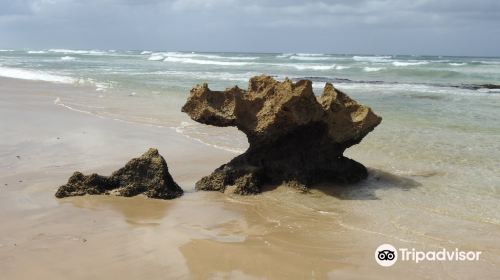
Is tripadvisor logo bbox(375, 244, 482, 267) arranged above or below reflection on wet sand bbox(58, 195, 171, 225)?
below

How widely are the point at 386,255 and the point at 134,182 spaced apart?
3127 millimetres

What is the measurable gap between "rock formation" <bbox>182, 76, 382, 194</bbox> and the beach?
0.91ft

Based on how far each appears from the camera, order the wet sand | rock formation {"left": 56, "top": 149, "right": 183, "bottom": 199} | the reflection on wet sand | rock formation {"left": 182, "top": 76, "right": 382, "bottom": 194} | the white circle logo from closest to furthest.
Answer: the wet sand → the white circle logo → the reflection on wet sand → rock formation {"left": 56, "top": 149, "right": 183, "bottom": 199} → rock formation {"left": 182, "top": 76, "right": 382, "bottom": 194}

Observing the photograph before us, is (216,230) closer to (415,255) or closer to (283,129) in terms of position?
(415,255)

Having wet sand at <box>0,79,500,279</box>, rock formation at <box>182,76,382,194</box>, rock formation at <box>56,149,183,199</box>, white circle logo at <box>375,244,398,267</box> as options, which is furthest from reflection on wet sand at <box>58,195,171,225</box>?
white circle logo at <box>375,244,398,267</box>

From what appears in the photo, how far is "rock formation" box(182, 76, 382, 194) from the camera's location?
656 cm

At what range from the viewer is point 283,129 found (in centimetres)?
669

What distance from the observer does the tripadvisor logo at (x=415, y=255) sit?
4.47 m

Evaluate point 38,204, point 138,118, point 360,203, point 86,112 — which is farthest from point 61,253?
point 86,112

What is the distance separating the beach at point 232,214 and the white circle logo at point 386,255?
0.06 meters

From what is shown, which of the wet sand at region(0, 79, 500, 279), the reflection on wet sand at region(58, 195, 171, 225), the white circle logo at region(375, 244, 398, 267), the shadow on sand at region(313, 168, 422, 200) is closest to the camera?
the wet sand at region(0, 79, 500, 279)

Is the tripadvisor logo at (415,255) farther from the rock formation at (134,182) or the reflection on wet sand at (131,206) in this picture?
the rock formation at (134,182)

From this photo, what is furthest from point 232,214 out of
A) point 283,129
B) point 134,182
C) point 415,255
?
point 415,255

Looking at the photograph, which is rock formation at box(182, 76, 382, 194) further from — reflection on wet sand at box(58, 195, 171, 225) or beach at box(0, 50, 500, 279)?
reflection on wet sand at box(58, 195, 171, 225)
